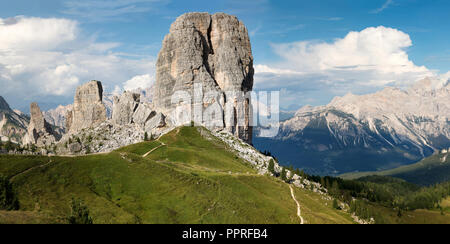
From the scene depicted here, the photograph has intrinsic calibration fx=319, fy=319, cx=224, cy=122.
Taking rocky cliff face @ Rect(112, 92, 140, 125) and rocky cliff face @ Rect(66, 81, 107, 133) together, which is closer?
rocky cliff face @ Rect(112, 92, 140, 125)

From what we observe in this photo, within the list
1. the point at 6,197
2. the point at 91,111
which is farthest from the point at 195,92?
the point at 6,197

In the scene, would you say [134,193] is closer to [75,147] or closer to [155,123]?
[75,147]

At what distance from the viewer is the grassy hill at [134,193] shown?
199ft

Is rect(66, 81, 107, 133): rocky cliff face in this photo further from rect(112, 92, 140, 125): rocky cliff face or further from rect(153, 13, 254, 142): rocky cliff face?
rect(153, 13, 254, 142): rocky cliff face

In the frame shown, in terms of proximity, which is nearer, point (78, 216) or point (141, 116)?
point (78, 216)

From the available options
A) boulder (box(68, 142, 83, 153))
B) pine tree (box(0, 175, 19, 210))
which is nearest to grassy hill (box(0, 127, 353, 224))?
pine tree (box(0, 175, 19, 210))

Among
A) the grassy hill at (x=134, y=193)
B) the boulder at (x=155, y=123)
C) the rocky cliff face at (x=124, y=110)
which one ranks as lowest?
the grassy hill at (x=134, y=193)

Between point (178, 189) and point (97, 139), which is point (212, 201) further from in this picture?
point (97, 139)

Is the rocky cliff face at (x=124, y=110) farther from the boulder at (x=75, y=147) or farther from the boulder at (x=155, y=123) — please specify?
the boulder at (x=75, y=147)

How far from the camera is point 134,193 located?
2876 inches

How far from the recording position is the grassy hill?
199ft

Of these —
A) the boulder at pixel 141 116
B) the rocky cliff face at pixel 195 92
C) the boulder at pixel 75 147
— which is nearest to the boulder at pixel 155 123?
the boulder at pixel 141 116
